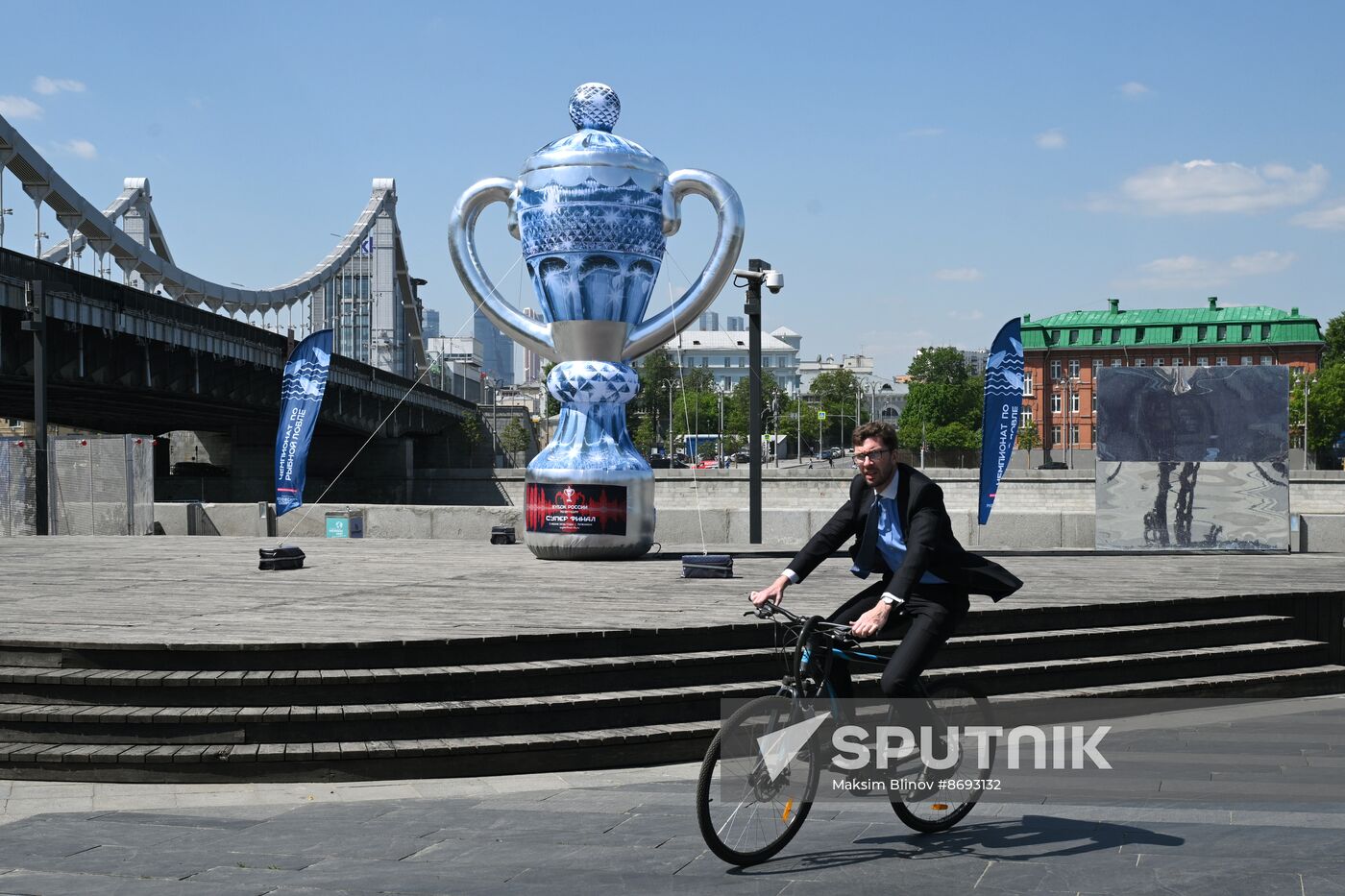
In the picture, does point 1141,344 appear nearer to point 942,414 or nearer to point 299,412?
point 942,414

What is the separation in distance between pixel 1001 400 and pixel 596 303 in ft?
19.0

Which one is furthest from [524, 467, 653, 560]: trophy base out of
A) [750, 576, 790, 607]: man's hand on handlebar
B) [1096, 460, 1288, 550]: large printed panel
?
[750, 576, 790, 607]: man's hand on handlebar

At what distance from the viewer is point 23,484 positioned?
25.0 metres

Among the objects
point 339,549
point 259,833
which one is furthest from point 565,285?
point 259,833

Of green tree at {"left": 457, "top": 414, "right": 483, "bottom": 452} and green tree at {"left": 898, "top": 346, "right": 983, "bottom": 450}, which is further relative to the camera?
green tree at {"left": 898, "top": 346, "right": 983, "bottom": 450}

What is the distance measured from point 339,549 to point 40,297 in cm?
1015

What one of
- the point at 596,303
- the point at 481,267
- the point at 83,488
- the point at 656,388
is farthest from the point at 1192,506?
the point at 656,388

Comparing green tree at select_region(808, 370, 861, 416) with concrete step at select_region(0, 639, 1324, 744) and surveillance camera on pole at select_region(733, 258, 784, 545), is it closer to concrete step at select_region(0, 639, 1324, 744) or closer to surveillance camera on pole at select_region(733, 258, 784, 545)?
surveillance camera on pole at select_region(733, 258, 784, 545)

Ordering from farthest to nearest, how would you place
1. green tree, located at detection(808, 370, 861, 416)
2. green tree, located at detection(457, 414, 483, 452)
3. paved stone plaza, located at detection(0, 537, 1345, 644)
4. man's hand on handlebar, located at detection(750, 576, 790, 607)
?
green tree, located at detection(808, 370, 861, 416) → green tree, located at detection(457, 414, 483, 452) → paved stone plaza, located at detection(0, 537, 1345, 644) → man's hand on handlebar, located at detection(750, 576, 790, 607)

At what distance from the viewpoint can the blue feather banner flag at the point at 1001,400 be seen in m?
18.5

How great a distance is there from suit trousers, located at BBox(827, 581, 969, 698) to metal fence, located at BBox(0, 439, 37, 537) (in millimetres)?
22344

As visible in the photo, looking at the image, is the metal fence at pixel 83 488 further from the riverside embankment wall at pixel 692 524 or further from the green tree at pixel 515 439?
the green tree at pixel 515 439

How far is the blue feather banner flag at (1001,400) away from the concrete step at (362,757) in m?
11.0

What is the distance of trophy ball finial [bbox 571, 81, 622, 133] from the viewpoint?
1691cm
